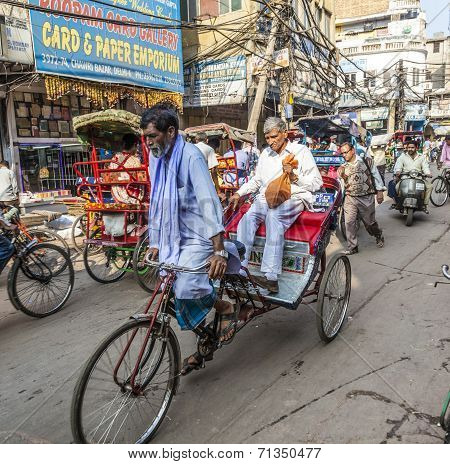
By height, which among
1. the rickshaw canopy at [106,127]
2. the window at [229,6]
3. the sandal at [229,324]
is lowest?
the sandal at [229,324]

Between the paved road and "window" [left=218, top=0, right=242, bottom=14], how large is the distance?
13.1 m

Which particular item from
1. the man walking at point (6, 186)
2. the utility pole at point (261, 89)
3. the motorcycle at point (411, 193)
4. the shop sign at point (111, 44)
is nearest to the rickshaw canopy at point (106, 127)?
the man walking at point (6, 186)

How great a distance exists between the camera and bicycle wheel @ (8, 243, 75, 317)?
4.45m

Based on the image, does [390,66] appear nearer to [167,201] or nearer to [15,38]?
[15,38]

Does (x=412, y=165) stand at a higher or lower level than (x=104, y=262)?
higher

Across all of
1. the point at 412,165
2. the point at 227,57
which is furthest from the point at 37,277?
the point at 227,57

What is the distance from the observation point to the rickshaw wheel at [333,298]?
3502 mm

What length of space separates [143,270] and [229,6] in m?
13.2

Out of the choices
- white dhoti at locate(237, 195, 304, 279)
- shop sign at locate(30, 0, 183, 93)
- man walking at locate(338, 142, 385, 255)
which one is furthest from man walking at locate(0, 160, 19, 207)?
man walking at locate(338, 142, 385, 255)

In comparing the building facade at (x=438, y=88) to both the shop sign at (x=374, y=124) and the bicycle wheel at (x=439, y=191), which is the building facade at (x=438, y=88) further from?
the bicycle wheel at (x=439, y=191)

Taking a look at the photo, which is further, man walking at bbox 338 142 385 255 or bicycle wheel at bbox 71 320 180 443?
man walking at bbox 338 142 385 255

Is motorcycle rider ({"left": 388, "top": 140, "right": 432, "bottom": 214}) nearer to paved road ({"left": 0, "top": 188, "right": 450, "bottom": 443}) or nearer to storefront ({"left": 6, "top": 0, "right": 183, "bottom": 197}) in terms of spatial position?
paved road ({"left": 0, "top": 188, "right": 450, "bottom": 443})

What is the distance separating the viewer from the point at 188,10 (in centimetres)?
1569

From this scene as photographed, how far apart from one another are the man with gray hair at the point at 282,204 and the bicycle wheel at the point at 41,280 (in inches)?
85.7
